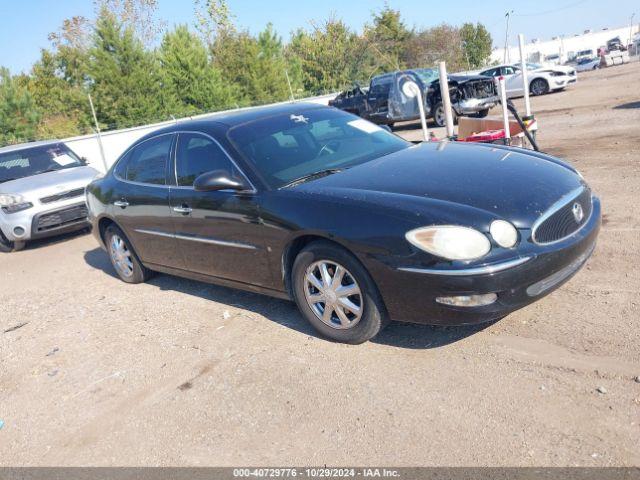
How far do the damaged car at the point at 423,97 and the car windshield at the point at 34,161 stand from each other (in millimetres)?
9195

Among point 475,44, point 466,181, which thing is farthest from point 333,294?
point 475,44

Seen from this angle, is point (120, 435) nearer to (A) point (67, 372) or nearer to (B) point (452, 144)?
(A) point (67, 372)

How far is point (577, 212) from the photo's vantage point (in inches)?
156

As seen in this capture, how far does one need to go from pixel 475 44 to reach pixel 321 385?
4631 centimetres

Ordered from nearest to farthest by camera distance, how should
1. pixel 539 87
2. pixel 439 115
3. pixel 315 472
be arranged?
pixel 315 472, pixel 439 115, pixel 539 87

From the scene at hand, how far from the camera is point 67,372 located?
15.4ft

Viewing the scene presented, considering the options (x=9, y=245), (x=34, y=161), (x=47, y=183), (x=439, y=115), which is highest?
(x=34, y=161)

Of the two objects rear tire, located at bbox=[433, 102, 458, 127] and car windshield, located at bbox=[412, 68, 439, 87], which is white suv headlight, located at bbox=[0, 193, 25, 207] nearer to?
rear tire, located at bbox=[433, 102, 458, 127]

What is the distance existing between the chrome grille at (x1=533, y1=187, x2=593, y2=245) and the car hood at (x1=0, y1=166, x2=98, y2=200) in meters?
7.84

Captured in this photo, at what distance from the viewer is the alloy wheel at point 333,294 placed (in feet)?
13.1

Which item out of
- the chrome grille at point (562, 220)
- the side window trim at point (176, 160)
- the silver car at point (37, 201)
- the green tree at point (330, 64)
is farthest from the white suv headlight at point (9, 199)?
the green tree at point (330, 64)

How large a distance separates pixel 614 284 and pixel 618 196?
2.59m

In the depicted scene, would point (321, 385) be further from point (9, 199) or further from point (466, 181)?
point (9, 199)

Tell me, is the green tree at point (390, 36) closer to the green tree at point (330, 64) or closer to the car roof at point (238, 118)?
the green tree at point (330, 64)
